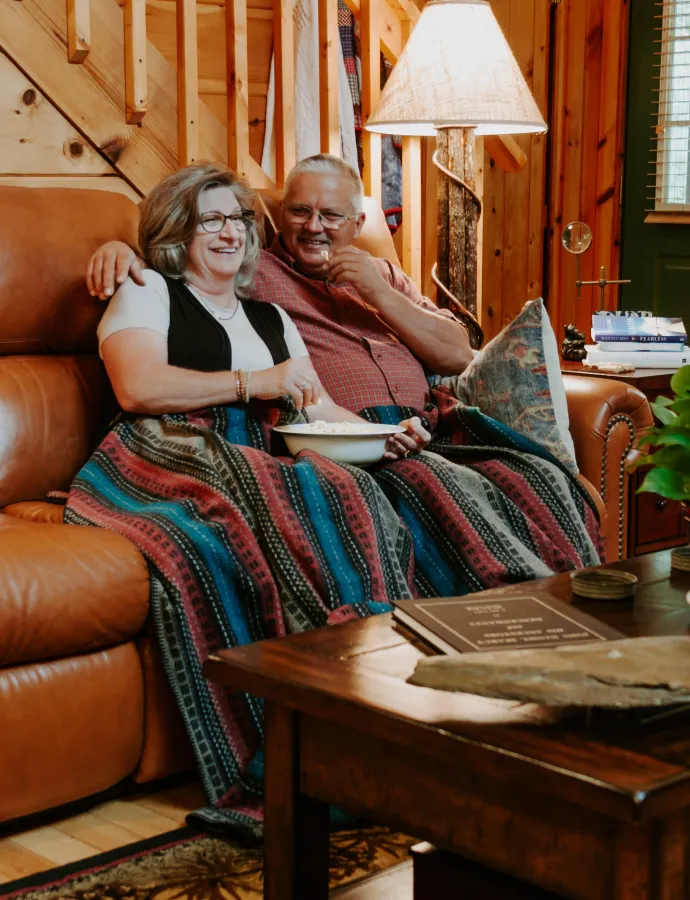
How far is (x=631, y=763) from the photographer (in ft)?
3.04

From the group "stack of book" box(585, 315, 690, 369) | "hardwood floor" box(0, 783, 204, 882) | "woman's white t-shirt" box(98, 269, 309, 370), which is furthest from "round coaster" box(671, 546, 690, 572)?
"stack of book" box(585, 315, 690, 369)

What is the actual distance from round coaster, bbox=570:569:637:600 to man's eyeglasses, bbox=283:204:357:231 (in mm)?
1409

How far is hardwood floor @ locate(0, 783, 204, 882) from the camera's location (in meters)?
1.60

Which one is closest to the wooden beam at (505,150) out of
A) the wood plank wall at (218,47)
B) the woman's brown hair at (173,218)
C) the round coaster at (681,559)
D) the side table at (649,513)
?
the wood plank wall at (218,47)

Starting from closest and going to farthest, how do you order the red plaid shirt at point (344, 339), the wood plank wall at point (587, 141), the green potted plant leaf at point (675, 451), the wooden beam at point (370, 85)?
the green potted plant leaf at point (675, 451) → the red plaid shirt at point (344, 339) → the wooden beam at point (370, 85) → the wood plank wall at point (587, 141)

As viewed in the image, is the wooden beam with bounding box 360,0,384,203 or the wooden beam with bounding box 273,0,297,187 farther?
the wooden beam with bounding box 360,0,384,203

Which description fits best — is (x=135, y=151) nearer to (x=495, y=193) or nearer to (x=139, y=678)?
(x=139, y=678)

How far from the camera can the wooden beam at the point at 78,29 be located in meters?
2.69

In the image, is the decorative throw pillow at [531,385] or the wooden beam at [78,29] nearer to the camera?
the decorative throw pillow at [531,385]

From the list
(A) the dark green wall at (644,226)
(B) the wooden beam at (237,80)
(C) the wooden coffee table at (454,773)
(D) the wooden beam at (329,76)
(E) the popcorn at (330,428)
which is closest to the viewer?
(C) the wooden coffee table at (454,773)

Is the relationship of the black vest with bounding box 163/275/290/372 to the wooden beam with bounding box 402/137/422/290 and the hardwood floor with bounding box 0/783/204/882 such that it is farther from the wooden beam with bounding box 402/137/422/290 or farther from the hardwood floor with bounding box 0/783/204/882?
the wooden beam with bounding box 402/137/422/290

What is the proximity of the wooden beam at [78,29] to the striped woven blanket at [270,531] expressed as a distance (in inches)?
40.5

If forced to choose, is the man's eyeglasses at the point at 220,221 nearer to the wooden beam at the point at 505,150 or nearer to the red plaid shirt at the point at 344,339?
the red plaid shirt at the point at 344,339

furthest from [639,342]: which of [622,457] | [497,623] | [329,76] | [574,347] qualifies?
[497,623]
